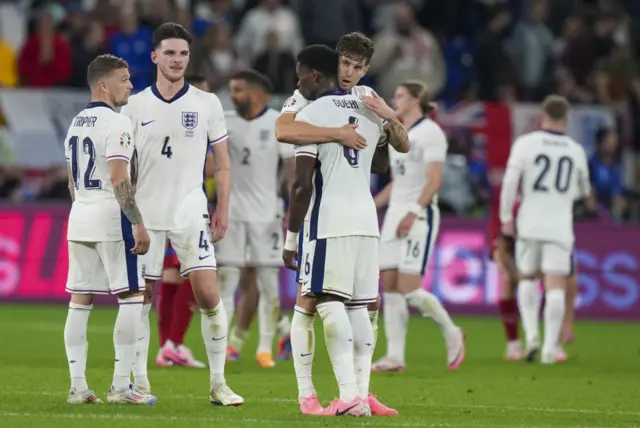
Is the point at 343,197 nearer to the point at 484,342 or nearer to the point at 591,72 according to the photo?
the point at 484,342

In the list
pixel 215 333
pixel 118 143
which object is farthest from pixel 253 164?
pixel 118 143

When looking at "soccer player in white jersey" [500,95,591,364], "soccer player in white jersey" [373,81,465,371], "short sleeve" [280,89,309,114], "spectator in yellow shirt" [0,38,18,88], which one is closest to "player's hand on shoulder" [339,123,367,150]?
"short sleeve" [280,89,309,114]

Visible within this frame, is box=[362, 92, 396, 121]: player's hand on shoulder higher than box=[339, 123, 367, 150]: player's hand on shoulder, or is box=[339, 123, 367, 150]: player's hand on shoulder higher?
box=[362, 92, 396, 121]: player's hand on shoulder

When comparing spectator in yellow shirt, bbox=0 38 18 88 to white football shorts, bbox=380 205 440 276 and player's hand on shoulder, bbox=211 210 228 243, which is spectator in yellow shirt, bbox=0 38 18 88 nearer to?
white football shorts, bbox=380 205 440 276

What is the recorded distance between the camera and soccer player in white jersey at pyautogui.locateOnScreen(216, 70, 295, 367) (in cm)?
1349

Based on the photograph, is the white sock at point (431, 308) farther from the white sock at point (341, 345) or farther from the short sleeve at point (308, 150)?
the short sleeve at point (308, 150)

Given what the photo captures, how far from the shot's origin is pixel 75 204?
30.9 feet

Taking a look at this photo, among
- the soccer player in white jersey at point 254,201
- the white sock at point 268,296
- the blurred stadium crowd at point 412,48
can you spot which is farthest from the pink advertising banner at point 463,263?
the soccer player in white jersey at point 254,201

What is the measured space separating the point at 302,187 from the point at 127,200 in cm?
110

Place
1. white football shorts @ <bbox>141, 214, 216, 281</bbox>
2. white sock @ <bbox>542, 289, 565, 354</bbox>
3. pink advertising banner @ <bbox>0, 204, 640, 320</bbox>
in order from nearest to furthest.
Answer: white football shorts @ <bbox>141, 214, 216, 281</bbox>, white sock @ <bbox>542, 289, 565, 354</bbox>, pink advertising banner @ <bbox>0, 204, 640, 320</bbox>

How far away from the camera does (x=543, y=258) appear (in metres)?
14.6

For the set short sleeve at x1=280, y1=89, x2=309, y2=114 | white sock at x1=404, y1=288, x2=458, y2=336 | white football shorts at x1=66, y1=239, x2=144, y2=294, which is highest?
short sleeve at x1=280, y1=89, x2=309, y2=114

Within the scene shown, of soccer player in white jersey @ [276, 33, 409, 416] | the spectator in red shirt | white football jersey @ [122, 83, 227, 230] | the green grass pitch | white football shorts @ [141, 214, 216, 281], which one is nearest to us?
the green grass pitch

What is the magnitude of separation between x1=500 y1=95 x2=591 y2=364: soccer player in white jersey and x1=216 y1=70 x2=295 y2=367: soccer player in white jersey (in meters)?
2.32
